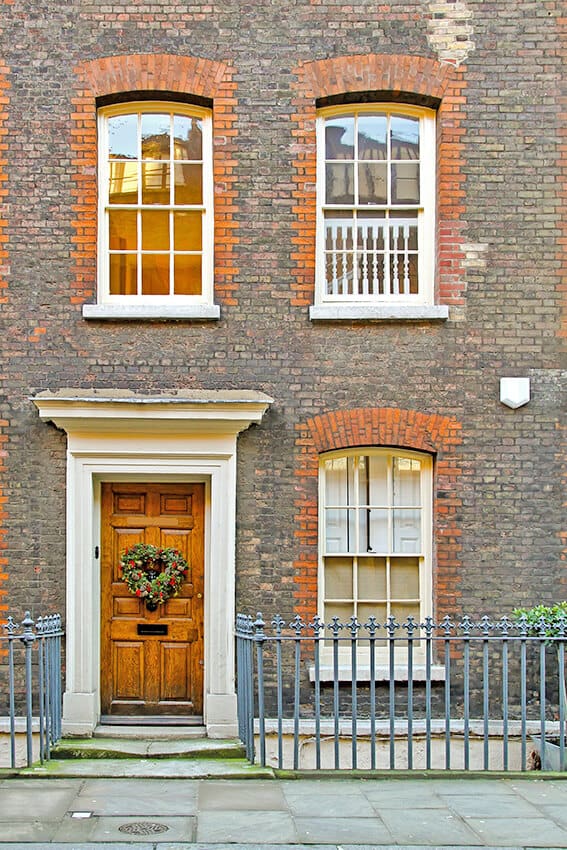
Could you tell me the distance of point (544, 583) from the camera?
34.7 ft

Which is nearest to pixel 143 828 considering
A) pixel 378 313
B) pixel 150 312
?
pixel 150 312

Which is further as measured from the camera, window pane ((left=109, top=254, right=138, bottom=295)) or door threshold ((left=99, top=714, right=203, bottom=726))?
window pane ((left=109, top=254, right=138, bottom=295))

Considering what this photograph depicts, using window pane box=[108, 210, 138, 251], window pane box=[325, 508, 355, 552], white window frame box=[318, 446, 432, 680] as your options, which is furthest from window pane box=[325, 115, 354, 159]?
window pane box=[325, 508, 355, 552]

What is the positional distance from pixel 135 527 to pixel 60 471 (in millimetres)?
Result: 984

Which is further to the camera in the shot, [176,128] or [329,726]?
[176,128]

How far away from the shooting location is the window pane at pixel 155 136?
36.0ft

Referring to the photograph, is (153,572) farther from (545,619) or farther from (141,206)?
(545,619)

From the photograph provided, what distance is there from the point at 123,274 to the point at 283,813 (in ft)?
18.9

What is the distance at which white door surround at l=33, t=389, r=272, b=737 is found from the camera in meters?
10.3

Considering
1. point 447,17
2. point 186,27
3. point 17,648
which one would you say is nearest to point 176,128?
point 186,27

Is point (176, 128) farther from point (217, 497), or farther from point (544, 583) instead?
point (544, 583)

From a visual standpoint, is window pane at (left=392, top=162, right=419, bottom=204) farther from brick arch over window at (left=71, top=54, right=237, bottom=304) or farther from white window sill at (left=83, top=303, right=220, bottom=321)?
white window sill at (left=83, top=303, right=220, bottom=321)

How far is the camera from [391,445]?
10.6 metres

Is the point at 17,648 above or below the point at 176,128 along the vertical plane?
below
